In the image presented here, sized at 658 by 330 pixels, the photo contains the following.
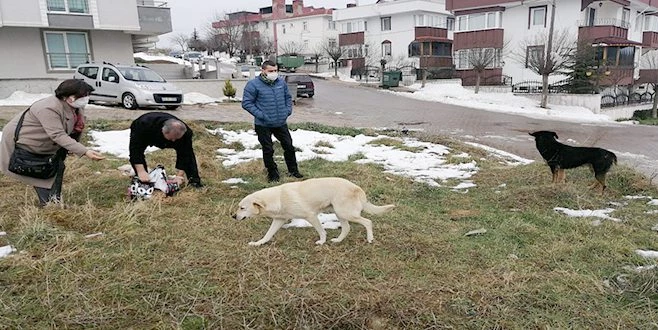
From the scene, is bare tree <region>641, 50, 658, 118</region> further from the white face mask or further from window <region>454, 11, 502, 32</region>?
the white face mask

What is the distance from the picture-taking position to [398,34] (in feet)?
135

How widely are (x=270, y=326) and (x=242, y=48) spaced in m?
59.0

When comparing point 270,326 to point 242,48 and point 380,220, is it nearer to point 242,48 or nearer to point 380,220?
point 380,220

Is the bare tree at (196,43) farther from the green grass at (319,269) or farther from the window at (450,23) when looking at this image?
the green grass at (319,269)

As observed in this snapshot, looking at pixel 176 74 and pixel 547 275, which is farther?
pixel 176 74

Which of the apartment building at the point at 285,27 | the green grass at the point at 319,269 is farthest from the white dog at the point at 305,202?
the apartment building at the point at 285,27

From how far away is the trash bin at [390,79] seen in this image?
108ft

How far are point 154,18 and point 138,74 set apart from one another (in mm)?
6574

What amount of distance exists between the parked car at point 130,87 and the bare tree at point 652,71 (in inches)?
1056

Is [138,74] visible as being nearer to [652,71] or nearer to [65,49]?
[65,49]

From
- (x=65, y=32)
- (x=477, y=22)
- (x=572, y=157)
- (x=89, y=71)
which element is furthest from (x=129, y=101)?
(x=477, y=22)

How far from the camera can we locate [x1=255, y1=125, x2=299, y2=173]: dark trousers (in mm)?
6164

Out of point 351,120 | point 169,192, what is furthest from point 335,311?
point 351,120

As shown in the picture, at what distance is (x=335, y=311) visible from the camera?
2.77 meters
